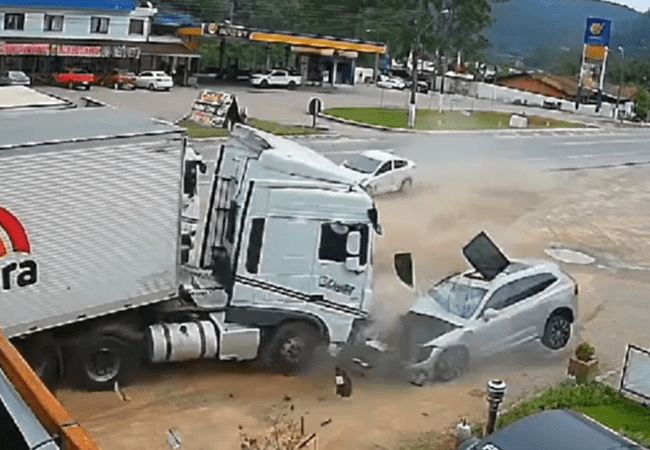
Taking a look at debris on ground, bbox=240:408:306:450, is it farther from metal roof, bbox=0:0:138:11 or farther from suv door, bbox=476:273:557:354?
metal roof, bbox=0:0:138:11

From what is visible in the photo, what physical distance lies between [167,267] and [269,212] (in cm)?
154

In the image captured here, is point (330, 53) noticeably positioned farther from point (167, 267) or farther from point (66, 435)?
point (66, 435)

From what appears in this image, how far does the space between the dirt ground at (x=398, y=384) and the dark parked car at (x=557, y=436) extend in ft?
11.1

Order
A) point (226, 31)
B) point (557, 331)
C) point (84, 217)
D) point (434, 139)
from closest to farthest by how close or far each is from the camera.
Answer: point (84, 217) < point (557, 331) < point (434, 139) < point (226, 31)

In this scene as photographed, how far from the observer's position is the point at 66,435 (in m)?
4.79

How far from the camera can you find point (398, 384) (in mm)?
13773

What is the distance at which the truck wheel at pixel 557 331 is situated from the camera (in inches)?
601

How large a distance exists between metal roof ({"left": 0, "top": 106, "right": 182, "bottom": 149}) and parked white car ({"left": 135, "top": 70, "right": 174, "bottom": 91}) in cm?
4106

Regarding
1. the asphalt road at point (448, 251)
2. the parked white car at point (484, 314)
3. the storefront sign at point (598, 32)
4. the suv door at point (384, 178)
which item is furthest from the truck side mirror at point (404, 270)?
the storefront sign at point (598, 32)

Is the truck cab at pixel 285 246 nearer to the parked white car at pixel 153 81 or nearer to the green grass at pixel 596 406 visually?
the green grass at pixel 596 406

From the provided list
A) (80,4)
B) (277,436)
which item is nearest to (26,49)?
(80,4)

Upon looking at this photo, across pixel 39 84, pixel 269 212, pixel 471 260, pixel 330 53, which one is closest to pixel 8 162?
pixel 269 212

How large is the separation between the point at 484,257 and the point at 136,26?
154ft

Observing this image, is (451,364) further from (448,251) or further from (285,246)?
(448,251)
